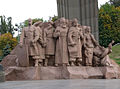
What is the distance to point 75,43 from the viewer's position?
37.5 feet

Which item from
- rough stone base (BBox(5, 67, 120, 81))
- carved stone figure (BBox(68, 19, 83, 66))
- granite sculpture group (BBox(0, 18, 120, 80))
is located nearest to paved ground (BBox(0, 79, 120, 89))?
rough stone base (BBox(5, 67, 120, 81))

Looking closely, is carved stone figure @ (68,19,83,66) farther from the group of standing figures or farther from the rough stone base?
the rough stone base

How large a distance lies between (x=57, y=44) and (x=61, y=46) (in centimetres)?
25

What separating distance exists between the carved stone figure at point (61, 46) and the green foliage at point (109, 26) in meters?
22.8

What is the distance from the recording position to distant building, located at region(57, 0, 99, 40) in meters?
15.5

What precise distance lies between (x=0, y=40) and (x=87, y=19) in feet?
84.6

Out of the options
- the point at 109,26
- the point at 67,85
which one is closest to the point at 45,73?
the point at 67,85

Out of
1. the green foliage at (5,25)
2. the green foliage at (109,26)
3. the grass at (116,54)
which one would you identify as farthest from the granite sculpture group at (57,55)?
the green foliage at (5,25)

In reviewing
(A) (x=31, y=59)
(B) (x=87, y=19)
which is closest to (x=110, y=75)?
(A) (x=31, y=59)

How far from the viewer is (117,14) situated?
3534cm

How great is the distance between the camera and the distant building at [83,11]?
1555 cm

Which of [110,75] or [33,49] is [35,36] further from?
[110,75]

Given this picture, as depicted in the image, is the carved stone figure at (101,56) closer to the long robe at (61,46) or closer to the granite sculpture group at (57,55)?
the granite sculpture group at (57,55)

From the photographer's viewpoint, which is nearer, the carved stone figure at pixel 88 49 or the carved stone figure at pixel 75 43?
the carved stone figure at pixel 75 43
